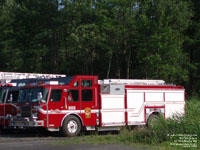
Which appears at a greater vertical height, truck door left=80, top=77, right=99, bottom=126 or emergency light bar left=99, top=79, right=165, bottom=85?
emergency light bar left=99, top=79, right=165, bottom=85

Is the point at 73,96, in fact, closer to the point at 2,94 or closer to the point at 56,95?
the point at 56,95

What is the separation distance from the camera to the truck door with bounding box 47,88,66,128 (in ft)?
54.8

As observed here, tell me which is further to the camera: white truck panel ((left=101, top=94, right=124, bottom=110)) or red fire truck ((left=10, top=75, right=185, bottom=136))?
white truck panel ((left=101, top=94, right=124, bottom=110))

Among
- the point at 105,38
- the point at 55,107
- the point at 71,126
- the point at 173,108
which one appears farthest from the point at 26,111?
the point at 105,38

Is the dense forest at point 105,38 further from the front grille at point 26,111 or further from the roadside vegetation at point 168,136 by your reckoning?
the roadside vegetation at point 168,136

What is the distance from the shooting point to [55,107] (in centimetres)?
1681

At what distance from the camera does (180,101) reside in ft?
70.1

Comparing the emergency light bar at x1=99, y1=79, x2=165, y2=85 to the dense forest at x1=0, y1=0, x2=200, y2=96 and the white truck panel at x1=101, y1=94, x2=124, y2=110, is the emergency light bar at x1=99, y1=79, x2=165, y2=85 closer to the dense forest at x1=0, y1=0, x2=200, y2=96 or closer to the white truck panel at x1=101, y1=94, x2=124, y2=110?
the white truck panel at x1=101, y1=94, x2=124, y2=110

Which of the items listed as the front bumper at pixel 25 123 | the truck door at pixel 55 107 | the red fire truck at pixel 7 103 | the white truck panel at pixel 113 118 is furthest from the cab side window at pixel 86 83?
the red fire truck at pixel 7 103

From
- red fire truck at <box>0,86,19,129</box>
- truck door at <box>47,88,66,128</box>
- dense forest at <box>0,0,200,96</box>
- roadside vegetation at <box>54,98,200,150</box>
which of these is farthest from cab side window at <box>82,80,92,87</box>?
dense forest at <box>0,0,200,96</box>

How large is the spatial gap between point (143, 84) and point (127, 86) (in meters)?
1.19

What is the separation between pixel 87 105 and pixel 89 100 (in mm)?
246

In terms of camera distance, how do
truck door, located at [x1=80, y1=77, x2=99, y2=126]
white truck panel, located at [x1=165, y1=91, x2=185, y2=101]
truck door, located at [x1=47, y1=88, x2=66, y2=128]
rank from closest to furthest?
truck door, located at [x1=47, y1=88, x2=66, y2=128]
truck door, located at [x1=80, y1=77, x2=99, y2=126]
white truck panel, located at [x1=165, y1=91, x2=185, y2=101]

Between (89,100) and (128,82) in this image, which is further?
(128,82)
